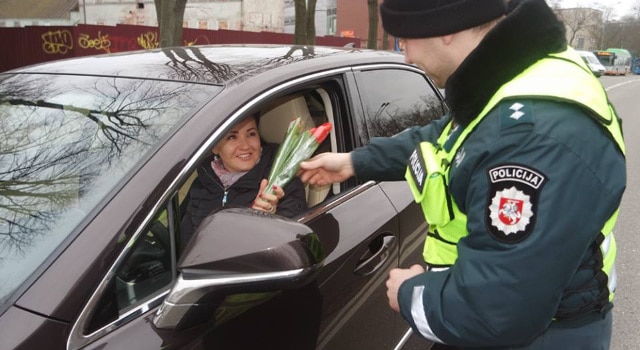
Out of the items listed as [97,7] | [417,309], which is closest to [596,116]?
[417,309]

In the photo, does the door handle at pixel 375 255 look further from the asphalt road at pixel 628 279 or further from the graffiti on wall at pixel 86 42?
the graffiti on wall at pixel 86 42

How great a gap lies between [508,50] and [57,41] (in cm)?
1381

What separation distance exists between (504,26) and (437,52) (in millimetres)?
184

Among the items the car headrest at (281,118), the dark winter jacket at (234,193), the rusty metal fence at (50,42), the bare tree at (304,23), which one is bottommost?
the dark winter jacket at (234,193)

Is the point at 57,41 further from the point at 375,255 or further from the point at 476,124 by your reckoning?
the point at 476,124

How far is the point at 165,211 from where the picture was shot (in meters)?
1.37

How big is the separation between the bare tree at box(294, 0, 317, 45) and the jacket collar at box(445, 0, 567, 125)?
13249mm

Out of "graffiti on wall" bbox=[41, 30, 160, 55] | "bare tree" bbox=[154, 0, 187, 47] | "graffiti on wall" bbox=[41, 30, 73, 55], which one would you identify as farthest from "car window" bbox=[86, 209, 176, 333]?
"graffiti on wall" bbox=[41, 30, 73, 55]

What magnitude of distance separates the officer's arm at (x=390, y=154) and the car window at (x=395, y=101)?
15.3 inches

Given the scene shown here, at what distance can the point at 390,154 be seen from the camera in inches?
74.9

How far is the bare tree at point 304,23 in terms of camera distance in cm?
1422

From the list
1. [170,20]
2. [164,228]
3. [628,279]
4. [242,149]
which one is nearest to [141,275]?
[164,228]

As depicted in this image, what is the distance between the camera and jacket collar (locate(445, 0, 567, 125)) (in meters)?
1.18

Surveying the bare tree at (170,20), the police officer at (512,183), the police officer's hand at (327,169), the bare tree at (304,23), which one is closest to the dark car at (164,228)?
the police officer's hand at (327,169)
